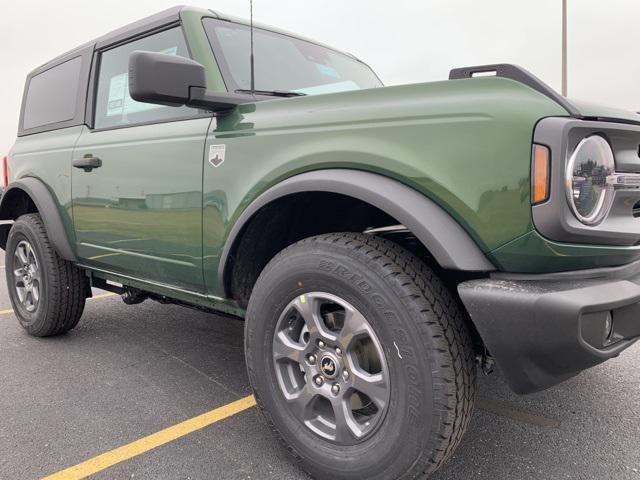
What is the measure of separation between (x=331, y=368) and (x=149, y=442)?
3.18 feet

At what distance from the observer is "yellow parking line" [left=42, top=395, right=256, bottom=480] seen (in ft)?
6.67

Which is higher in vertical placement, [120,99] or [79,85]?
[79,85]

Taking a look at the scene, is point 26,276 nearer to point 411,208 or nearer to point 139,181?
point 139,181

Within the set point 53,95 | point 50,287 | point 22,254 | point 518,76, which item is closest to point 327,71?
point 518,76

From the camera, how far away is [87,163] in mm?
2957

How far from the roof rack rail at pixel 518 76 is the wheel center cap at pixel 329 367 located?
42.3 inches

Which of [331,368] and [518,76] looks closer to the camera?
[518,76]

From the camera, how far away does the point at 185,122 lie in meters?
2.45

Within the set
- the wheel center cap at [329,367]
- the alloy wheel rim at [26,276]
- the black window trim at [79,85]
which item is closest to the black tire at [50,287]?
the alloy wheel rim at [26,276]

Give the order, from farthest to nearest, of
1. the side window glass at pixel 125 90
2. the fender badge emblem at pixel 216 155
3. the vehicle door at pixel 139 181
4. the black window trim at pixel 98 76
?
the side window glass at pixel 125 90 → the black window trim at pixel 98 76 → the vehicle door at pixel 139 181 → the fender badge emblem at pixel 216 155

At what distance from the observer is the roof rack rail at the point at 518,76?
152cm

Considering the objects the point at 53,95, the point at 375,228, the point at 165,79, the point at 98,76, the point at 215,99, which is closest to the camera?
the point at 165,79

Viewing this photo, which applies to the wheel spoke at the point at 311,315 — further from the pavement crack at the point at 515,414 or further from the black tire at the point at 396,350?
the pavement crack at the point at 515,414

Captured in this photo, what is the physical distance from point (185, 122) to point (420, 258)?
1330mm
